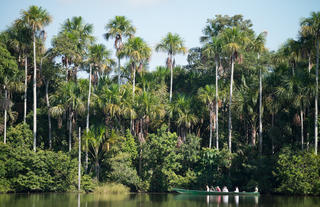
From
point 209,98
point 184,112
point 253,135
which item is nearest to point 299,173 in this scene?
point 253,135

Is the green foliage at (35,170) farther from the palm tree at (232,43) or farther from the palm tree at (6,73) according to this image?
the palm tree at (232,43)

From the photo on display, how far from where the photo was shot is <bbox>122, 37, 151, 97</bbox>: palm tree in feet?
178

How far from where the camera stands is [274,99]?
51031 millimetres

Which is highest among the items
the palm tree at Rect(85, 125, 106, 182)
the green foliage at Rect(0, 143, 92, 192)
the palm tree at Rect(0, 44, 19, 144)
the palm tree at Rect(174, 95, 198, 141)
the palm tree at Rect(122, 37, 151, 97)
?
the palm tree at Rect(122, 37, 151, 97)

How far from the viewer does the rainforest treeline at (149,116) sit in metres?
48.1

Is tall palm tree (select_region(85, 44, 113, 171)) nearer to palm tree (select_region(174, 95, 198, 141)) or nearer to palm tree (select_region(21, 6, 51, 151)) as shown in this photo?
palm tree (select_region(21, 6, 51, 151))

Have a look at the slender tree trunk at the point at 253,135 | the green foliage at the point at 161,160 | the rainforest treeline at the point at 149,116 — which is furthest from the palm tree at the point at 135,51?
the slender tree trunk at the point at 253,135

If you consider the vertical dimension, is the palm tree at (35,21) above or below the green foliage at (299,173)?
above

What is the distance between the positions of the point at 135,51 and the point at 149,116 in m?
7.14

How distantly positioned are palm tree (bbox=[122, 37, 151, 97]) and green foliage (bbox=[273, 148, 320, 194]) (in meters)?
17.6

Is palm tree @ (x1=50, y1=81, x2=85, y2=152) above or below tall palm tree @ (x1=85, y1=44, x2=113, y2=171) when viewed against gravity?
below

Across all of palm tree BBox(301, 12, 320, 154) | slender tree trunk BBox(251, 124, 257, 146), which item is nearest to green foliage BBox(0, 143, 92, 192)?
slender tree trunk BBox(251, 124, 257, 146)

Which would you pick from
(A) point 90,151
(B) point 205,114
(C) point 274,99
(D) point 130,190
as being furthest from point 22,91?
(C) point 274,99

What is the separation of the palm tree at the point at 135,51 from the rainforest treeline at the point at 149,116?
0.13 metres
